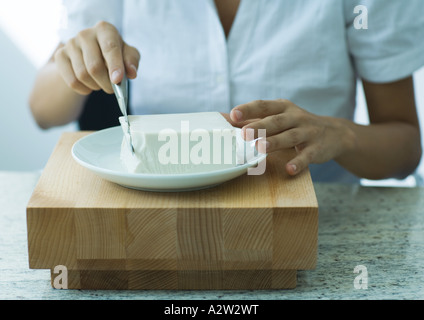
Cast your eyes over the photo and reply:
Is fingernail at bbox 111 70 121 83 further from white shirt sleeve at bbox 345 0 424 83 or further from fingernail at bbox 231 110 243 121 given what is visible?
white shirt sleeve at bbox 345 0 424 83

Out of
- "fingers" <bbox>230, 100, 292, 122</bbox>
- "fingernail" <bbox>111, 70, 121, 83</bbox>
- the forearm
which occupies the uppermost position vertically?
"fingernail" <bbox>111, 70, 121, 83</bbox>

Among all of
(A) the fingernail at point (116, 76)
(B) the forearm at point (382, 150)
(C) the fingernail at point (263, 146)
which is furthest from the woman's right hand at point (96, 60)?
(B) the forearm at point (382, 150)

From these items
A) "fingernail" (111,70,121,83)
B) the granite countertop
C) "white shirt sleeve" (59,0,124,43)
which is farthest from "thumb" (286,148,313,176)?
"white shirt sleeve" (59,0,124,43)

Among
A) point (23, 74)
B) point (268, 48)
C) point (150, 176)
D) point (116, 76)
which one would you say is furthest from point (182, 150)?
point (23, 74)

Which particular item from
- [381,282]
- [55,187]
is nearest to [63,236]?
[55,187]

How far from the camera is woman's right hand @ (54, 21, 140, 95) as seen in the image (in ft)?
2.69

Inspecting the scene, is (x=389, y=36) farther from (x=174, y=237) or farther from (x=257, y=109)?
(x=174, y=237)

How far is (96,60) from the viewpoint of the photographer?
83 cm

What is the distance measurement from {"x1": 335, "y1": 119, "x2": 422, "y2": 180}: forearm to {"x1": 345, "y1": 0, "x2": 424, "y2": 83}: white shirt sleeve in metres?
0.12

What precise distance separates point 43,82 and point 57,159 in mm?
498

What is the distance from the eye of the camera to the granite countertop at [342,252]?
66cm

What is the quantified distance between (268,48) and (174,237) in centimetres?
59
